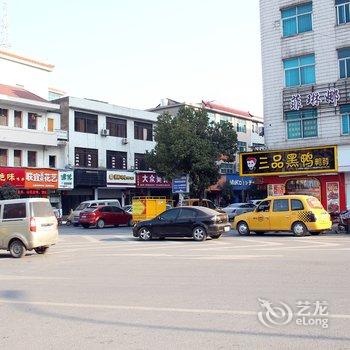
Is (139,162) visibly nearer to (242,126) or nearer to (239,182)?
(239,182)

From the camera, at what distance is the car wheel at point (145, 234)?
2150 centimetres

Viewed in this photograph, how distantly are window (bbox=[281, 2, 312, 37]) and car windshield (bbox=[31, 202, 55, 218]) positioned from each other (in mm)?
18883

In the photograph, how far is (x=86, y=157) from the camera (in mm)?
43469

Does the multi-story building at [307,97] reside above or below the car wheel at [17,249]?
above

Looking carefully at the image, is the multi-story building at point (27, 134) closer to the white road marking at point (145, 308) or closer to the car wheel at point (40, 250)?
the car wheel at point (40, 250)

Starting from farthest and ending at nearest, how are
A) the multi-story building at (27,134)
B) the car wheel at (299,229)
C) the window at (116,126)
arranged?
the window at (116,126), the multi-story building at (27,134), the car wheel at (299,229)

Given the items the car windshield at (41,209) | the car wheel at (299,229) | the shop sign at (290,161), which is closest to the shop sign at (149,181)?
the shop sign at (290,161)

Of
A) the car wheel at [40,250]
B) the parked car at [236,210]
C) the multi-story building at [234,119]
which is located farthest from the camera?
the multi-story building at [234,119]

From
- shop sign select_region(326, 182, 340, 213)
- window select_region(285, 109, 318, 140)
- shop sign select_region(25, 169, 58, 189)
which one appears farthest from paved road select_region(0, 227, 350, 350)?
shop sign select_region(25, 169, 58, 189)

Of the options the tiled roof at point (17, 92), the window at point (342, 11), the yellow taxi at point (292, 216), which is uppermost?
the window at point (342, 11)

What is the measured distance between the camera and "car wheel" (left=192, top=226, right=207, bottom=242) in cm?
2034

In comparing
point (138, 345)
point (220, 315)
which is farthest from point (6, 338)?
point (220, 315)

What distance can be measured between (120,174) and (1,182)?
38.1 ft

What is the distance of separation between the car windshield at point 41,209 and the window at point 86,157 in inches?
1021
